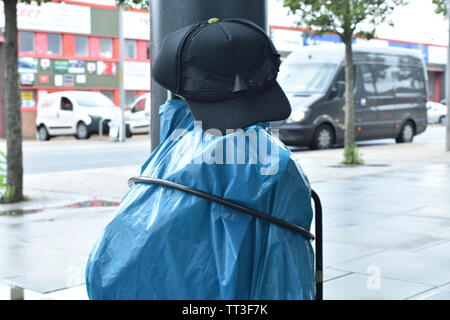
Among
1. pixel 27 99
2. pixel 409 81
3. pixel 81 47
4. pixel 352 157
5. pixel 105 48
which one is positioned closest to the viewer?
pixel 352 157

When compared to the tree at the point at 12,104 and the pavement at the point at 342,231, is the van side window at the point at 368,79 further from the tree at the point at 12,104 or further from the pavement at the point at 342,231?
the tree at the point at 12,104

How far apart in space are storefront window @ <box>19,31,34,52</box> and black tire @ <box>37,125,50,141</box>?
19.4 ft

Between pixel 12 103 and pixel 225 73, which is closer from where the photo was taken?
pixel 225 73

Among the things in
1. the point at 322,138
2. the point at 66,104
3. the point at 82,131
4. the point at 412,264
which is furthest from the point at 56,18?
the point at 412,264

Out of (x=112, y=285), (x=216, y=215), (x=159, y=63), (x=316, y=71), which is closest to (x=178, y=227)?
(x=216, y=215)

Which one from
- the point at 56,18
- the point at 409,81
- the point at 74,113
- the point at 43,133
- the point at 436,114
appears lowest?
the point at 43,133

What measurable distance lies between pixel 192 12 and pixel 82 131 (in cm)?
2530

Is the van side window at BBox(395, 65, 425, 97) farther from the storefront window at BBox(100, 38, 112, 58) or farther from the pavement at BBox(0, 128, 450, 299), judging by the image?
the storefront window at BBox(100, 38, 112, 58)

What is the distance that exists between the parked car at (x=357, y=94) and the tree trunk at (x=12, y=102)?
9.09 meters

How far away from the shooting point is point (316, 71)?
19.9m

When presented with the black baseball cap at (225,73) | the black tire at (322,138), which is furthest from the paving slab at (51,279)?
the black tire at (322,138)

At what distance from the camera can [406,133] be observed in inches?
885

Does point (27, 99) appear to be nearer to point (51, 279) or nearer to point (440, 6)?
point (440, 6)

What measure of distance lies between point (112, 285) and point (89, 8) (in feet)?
112
